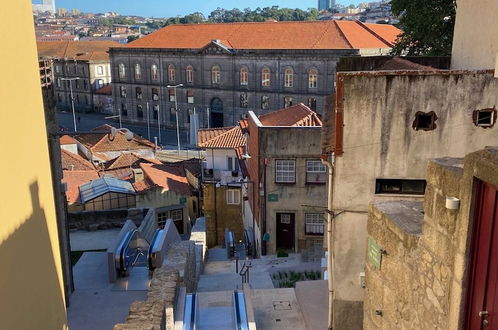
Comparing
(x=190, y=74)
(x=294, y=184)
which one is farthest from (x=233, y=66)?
(x=294, y=184)

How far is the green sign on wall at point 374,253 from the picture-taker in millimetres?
7200

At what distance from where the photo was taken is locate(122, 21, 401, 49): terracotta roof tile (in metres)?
58.7

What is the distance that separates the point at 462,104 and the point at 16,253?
28.5ft

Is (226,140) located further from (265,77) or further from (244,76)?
(244,76)

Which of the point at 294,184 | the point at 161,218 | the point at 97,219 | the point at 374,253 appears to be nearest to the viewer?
the point at 374,253

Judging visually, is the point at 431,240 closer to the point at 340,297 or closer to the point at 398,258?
the point at 398,258

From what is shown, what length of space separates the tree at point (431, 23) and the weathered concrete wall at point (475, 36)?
26.4 feet

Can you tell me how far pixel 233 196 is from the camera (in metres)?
29.9

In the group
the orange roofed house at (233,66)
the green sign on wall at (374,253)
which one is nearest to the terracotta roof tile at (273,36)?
the orange roofed house at (233,66)

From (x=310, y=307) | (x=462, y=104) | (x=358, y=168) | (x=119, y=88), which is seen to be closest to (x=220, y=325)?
(x=310, y=307)

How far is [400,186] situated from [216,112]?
2215 inches

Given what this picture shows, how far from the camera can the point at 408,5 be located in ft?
73.3

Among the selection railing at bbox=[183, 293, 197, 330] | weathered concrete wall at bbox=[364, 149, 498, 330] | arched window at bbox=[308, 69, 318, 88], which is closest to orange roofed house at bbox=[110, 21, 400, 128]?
arched window at bbox=[308, 69, 318, 88]

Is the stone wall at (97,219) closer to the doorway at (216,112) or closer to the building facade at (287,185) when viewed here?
the building facade at (287,185)
